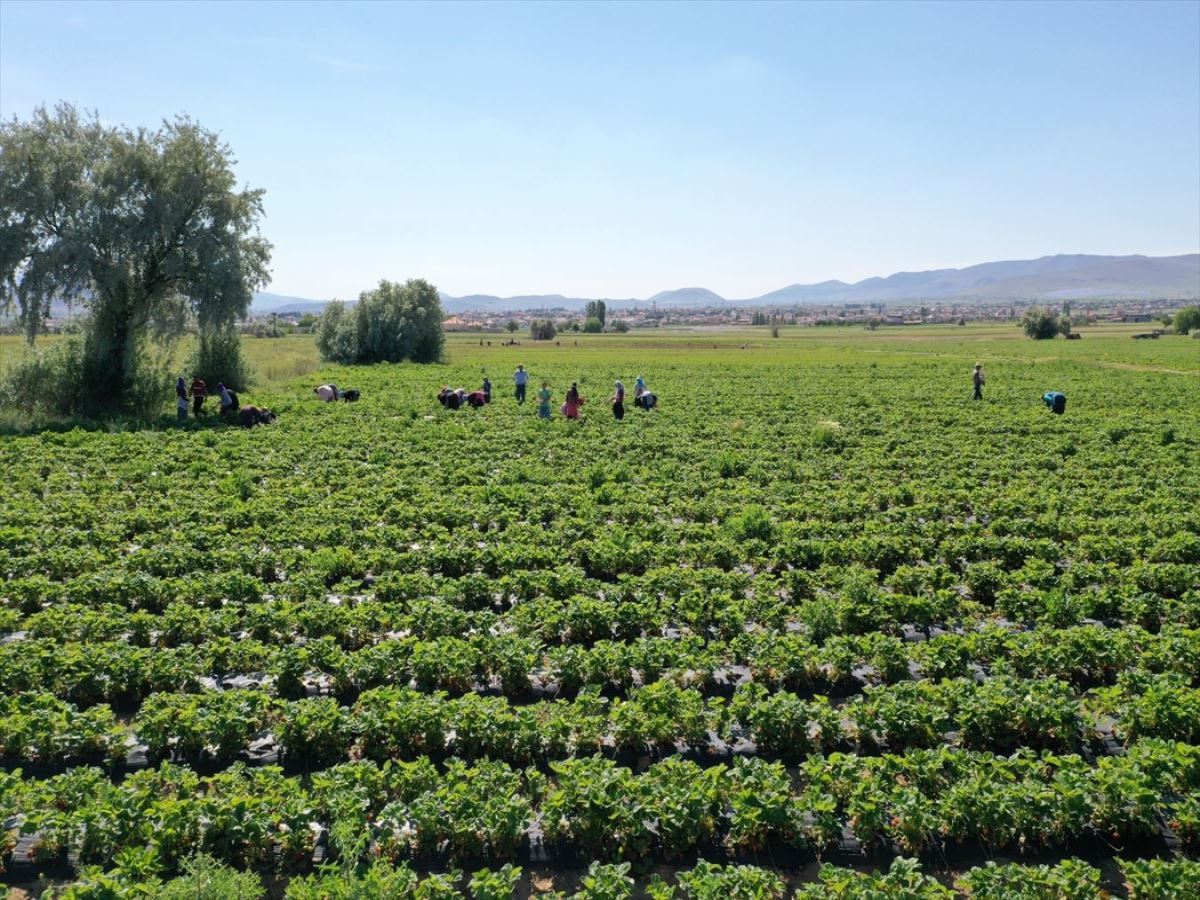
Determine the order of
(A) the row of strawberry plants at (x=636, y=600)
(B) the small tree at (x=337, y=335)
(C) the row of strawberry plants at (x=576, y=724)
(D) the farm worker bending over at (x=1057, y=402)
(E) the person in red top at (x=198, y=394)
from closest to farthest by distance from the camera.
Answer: (C) the row of strawberry plants at (x=576, y=724)
(A) the row of strawberry plants at (x=636, y=600)
(E) the person in red top at (x=198, y=394)
(D) the farm worker bending over at (x=1057, y=402)
(B) the small tree at (x=337, y=335)

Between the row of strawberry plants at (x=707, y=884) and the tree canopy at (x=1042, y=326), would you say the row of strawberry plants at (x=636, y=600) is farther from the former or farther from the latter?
the tree canopy at (x=1042, y=326)

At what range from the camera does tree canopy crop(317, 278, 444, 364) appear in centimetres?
6750

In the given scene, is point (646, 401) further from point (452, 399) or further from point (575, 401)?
point (452, 399)

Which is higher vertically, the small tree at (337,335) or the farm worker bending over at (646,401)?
the small tree at (337,335)

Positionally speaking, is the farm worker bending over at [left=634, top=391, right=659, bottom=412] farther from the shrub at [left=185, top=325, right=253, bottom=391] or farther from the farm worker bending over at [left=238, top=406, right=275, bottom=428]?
the shrub at [left=185, top=325, right=253, bottom=391]

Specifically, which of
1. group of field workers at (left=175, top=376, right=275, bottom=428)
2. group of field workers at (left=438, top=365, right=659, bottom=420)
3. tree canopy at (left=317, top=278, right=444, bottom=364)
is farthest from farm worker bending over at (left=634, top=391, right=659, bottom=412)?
tree canopy at (left=317, top=278, right=444, bottom=364)

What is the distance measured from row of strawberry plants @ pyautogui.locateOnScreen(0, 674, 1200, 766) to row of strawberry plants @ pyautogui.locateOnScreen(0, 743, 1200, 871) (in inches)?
28.5

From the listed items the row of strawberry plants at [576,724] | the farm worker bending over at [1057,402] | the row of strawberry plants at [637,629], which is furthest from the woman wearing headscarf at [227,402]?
the farm worker bending over at [1057,402]

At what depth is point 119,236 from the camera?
31250mm

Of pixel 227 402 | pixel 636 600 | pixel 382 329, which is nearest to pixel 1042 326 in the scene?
pixel 382 329

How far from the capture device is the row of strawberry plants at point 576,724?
7.75 m

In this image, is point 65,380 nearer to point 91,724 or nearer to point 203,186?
point 203,186

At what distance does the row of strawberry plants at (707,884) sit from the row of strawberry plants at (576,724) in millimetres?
1877

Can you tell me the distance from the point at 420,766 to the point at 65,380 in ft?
102
